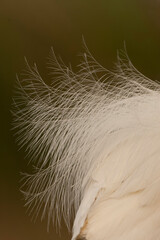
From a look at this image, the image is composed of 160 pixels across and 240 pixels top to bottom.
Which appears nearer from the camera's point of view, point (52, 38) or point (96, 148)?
point (96, 148)

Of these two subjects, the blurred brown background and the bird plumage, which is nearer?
the bird plumage

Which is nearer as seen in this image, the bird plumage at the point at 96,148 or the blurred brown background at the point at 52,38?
the bird plumage at the point at 96,148

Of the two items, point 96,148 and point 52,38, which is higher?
point 52,38

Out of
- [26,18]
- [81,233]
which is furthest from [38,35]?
[81,233]
